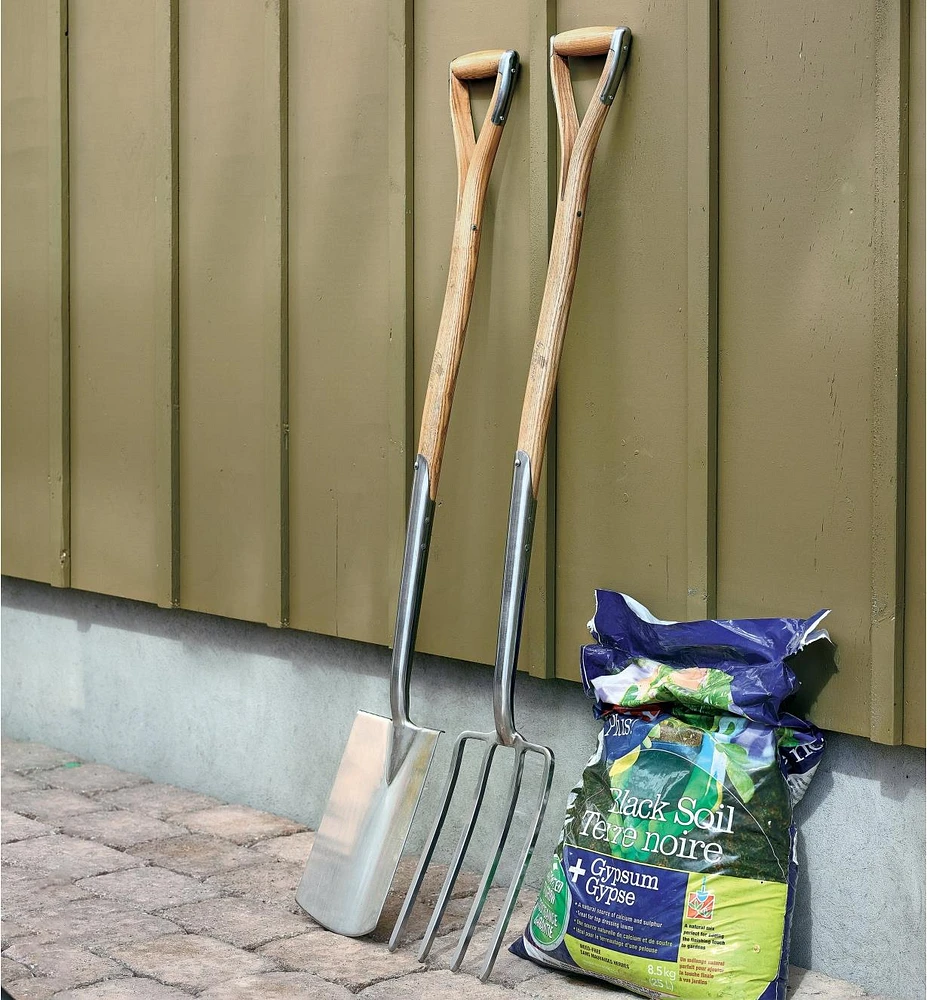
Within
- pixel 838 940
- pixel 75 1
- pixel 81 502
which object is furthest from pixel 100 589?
pixel 838 940

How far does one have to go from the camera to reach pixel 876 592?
2.54m

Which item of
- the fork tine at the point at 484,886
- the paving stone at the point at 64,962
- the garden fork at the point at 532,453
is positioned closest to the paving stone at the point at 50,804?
the paving stone at the point at 64,962

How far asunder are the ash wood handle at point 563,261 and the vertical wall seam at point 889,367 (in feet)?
1.94

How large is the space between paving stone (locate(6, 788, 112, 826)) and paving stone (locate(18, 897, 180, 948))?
69 cm

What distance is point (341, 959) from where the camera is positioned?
9.09 feet

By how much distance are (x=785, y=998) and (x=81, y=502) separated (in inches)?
112

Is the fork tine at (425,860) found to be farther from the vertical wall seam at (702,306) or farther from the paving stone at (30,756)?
the paving stone at (30,756)

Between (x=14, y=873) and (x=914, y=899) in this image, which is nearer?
(x=914, y=899)

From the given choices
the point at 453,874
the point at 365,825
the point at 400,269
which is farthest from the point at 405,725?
the point at 400,269

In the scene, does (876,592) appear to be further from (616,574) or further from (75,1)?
(75,1)

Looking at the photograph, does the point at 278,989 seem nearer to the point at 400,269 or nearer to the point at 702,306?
the point at 702,306

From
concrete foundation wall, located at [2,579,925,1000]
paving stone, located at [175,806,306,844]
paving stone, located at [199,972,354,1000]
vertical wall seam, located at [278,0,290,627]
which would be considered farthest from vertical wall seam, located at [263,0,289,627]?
paving stone, located at [199,972,354,1000]

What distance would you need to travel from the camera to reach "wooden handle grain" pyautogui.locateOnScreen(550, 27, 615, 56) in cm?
287

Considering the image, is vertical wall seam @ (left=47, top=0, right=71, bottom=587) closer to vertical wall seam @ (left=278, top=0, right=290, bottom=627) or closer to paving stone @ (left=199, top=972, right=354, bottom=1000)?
vertical wall seam @ (left=278, top=0, right=290, bottom=627)
